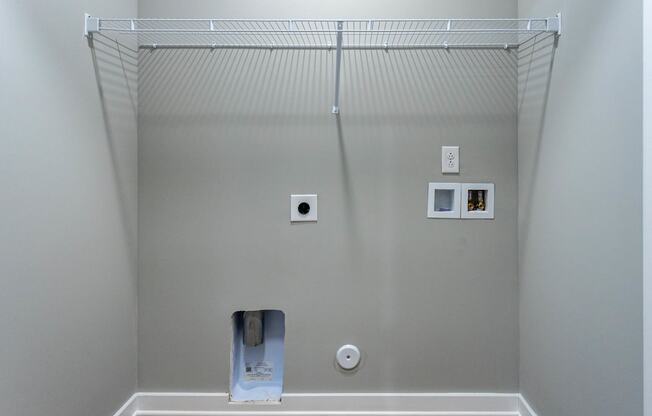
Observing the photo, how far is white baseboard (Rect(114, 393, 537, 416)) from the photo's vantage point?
1.64 m

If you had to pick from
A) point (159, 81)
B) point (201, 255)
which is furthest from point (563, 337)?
point (159, 81)

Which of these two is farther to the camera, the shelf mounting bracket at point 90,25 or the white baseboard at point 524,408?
the white baseboard at point 524,408

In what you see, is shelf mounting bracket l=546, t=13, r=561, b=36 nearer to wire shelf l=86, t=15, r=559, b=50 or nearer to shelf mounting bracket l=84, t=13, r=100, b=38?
wire shelf l=86, t=15, r=559, b=50

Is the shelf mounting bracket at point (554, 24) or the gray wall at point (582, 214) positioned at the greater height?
the shelf mounting bracket at point (554, 24)

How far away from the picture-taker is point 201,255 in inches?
64.7

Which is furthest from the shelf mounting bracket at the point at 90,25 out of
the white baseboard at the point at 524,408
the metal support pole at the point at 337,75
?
the white baseboard at the point at 524,408

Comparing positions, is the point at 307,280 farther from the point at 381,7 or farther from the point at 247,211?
the point at 381,7

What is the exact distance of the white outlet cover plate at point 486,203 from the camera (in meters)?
1.63

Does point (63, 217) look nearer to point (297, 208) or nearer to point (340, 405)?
point (297, 208)

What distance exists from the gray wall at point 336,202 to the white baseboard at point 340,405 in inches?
2.1

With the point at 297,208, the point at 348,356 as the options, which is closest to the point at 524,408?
the point at 348,356

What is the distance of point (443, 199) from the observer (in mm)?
1649

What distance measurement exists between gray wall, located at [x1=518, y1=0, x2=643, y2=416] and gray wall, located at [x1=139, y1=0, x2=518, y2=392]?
0.14m

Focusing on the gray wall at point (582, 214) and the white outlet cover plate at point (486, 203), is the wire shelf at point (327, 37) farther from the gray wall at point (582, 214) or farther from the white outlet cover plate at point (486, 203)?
the white outlet cover plate at point (486, 203)
